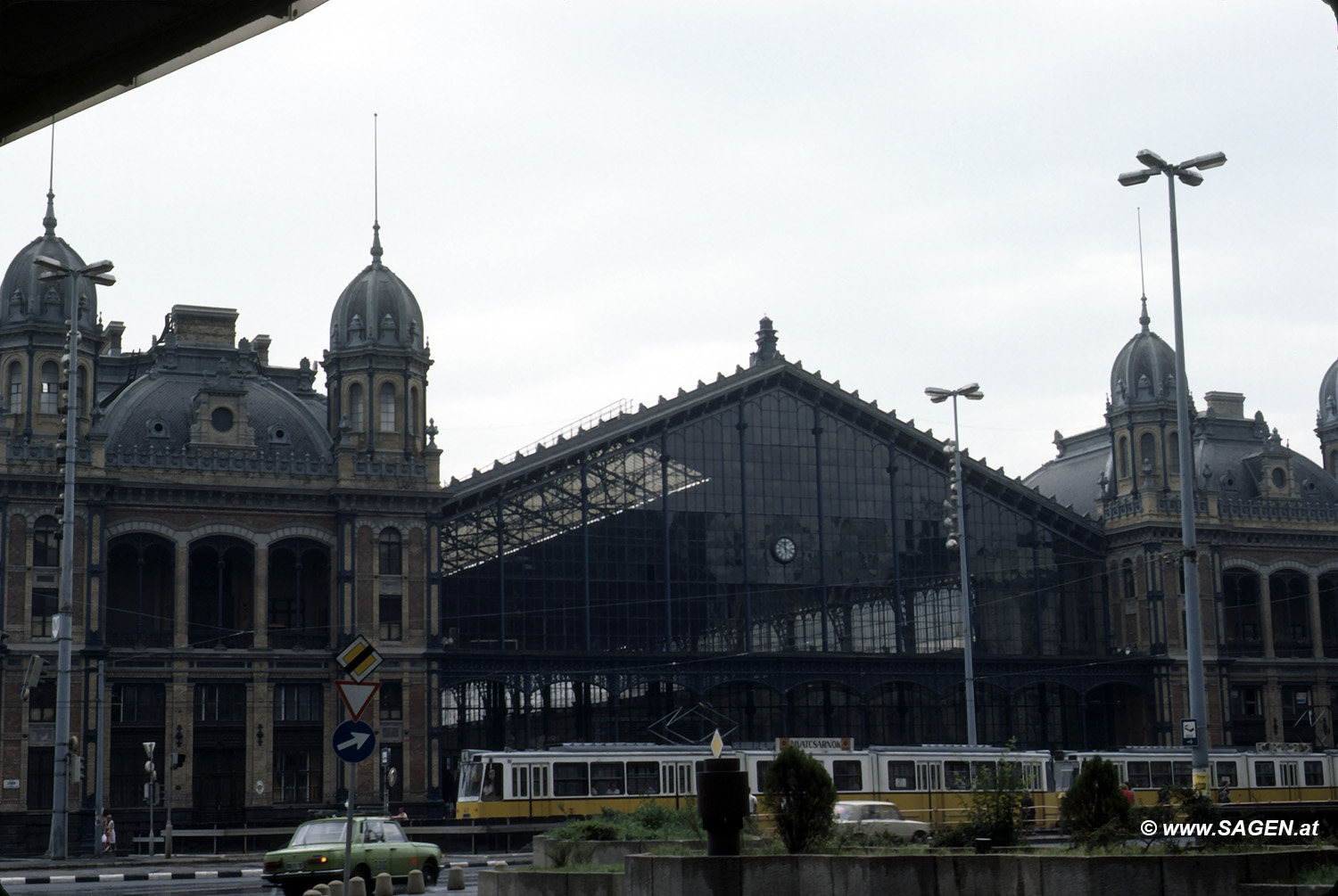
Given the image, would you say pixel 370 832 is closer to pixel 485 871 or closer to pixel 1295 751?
pixel 485 871

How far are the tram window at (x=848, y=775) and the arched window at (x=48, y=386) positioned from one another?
3357 cm

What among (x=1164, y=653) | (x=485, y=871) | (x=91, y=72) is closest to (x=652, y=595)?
(x=1164, y=653)

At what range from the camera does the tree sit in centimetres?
2334

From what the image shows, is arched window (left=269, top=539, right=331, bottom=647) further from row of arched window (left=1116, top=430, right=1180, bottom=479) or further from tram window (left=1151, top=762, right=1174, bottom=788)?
row of arched window (left=1116, top=430, right=1180, bottom=479)

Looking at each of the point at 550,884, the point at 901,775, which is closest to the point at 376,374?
the point at 901,775

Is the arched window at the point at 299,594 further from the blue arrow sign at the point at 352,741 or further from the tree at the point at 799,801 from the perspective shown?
the blue arrow sign at the point at 352,741

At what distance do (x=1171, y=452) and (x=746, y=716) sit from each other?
2544cm

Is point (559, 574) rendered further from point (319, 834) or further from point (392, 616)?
point (319, 834)

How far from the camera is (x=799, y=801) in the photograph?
2338 centimetres

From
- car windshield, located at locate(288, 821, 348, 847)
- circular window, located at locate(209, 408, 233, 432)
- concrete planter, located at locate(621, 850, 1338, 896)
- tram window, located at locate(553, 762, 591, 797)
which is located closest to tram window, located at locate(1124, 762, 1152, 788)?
tram window, located at locate(553, 762, 591, 797)

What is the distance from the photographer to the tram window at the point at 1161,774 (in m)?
61.0

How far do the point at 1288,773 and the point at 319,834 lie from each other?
42526 millimetres

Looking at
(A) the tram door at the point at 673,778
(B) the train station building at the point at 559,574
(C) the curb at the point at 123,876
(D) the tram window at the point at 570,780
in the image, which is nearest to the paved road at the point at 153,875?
(C) the curb at the point at 123,876

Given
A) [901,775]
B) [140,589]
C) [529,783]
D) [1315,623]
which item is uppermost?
[140,589]
